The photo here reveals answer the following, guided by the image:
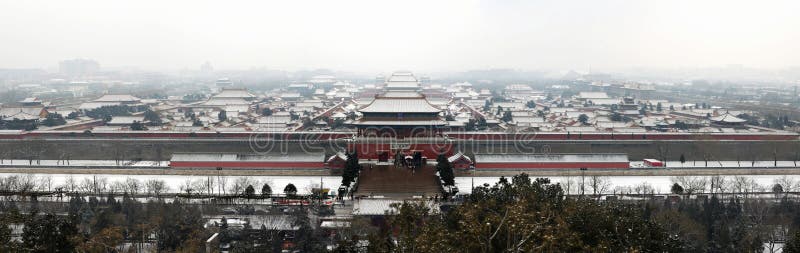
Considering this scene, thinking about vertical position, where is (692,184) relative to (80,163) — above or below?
above

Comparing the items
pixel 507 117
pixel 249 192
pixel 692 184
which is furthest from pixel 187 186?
pixel 507 117

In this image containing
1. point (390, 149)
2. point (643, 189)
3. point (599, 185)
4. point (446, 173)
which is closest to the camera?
point (643, 189)

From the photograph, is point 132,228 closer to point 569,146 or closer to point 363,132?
point 363,132

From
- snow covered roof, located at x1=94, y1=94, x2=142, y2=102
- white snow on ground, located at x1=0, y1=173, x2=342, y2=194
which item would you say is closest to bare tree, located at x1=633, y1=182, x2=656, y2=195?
white snow on ground, located at x1=0, y1=173, x2=342, y2=194

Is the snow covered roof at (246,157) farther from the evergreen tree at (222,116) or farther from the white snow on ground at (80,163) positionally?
the evergreen tree at (222,116)

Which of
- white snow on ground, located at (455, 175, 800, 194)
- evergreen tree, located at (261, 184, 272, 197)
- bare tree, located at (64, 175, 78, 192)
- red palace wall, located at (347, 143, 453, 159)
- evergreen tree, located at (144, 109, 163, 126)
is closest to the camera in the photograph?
evergreen tree, located at (261, 184, 272, 197)

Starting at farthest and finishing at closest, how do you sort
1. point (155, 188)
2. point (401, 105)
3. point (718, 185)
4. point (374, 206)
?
1. point (401, 105)
2. point (718, 185)
3. point (155, 188)
4. point (374, 206)

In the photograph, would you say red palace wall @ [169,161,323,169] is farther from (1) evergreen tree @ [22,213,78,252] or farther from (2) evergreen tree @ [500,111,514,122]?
(2) evergreen tree @ [500,111,514,122]

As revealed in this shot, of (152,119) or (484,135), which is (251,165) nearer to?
(484,135)

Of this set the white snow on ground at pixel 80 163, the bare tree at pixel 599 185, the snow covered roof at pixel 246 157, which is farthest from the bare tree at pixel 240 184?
the bare tree at pixel 599 185

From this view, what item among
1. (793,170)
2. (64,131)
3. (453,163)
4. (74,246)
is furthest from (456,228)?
(64,131)
